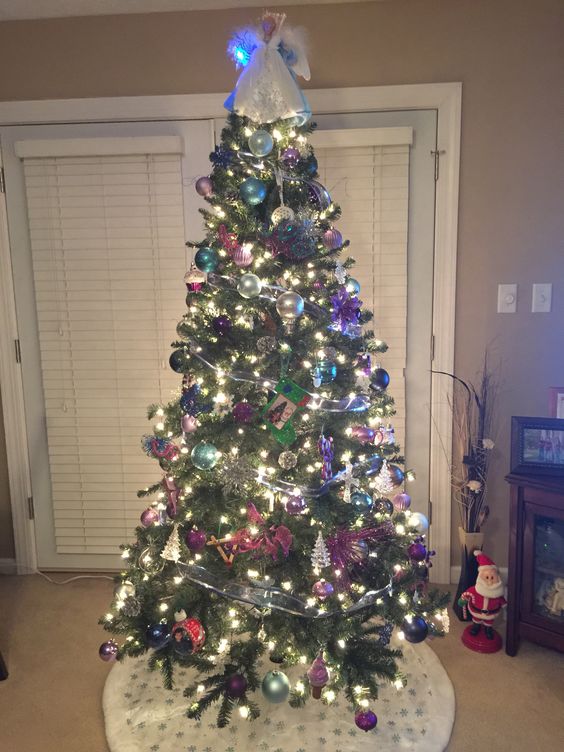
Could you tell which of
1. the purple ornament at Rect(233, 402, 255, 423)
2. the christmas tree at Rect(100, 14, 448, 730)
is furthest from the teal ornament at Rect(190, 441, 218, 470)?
the purple ornament at Rect(233, 402, 255, 423)

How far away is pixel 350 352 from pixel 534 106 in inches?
54.1

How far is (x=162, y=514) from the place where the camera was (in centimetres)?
182

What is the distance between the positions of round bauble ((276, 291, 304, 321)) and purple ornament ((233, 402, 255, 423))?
29 cm

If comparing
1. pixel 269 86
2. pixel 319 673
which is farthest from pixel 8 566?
pixel 269 86

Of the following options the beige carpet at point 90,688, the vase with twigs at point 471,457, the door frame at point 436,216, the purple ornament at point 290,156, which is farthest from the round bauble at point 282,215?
the beige carpet at point 90,688

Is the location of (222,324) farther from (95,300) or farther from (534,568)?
(534,568)

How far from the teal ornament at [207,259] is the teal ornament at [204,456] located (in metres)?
0.53

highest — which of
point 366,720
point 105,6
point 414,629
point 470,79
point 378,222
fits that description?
point 105,6

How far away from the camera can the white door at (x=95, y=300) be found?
239cm

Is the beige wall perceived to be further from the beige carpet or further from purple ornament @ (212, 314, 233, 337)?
purple ornament @ (212, 314, 233, 337)

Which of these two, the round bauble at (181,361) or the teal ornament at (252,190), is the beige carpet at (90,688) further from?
the teal ornament at (252,190)

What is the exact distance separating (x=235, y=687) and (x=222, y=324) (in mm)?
1055

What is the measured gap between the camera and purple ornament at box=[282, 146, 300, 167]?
1.65 metres

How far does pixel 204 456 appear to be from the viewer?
1.61 meters
